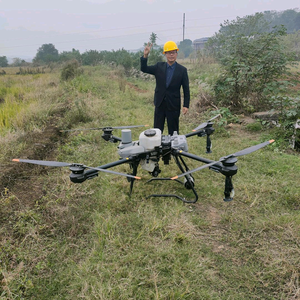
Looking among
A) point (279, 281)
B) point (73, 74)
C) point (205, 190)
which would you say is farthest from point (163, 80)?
point (73, 74)

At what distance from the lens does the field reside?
2.11m

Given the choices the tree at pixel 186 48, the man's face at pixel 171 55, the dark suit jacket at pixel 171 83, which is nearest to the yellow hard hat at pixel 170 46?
the man's face at pixel 171 55

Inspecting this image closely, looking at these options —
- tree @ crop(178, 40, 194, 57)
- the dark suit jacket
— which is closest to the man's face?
the dark suit jacket

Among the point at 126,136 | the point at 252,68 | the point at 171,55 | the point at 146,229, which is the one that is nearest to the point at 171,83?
the point at 171,55

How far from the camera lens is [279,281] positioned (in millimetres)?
2117

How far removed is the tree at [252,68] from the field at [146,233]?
2760 millimetres

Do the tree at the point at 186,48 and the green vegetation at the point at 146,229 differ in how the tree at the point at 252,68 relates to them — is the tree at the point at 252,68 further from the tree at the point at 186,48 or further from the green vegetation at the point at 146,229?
the tree at the point at 186,48

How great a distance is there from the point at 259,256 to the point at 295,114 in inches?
138

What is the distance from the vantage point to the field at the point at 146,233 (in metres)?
2.11

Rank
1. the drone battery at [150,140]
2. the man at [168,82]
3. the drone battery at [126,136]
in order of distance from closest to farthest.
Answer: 1. the drone battery at [150,140]
2. the drone battery at [126,136]
3. the man at [168,82]

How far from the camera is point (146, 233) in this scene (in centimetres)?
272

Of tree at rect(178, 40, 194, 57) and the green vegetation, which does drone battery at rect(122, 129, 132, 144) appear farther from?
tree at rect(178, 40, 194, 57)

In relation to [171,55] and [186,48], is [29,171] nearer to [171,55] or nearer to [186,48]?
[171,55]

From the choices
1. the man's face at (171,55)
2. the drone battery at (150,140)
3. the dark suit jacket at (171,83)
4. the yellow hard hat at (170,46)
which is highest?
the yellow hard hat at (170,46)
